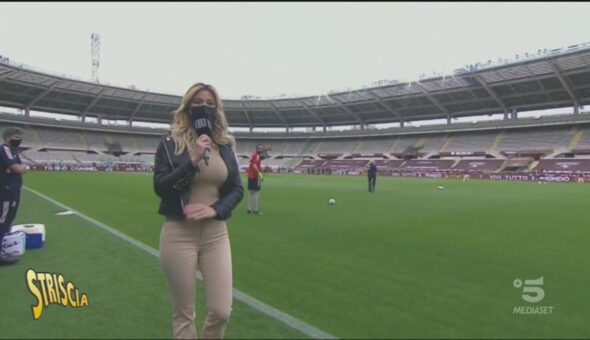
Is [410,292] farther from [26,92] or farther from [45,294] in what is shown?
[26,92]

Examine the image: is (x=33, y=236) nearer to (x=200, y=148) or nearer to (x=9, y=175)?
(x=9, y=175)

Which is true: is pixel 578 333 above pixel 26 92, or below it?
below

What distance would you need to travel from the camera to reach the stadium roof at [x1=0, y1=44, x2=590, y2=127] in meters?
46.6

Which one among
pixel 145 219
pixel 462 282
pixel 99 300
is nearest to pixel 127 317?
pixel 99 300

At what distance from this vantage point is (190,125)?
2836 millimetres

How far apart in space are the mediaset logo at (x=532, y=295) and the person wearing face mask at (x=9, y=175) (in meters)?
6.69

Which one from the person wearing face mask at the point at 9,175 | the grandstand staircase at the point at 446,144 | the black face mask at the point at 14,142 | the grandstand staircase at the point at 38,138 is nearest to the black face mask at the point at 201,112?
the person wearing face mask at the point at 9,175

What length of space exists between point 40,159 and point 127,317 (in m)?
68.5

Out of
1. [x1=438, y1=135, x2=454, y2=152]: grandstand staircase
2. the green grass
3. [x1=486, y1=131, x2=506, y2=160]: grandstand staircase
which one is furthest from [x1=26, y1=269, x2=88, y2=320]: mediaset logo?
[x1=438, y1=135, x2=454, y2=152]: grandstand staircase

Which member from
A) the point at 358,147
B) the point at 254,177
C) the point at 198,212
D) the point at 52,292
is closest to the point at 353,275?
the point at 198,212

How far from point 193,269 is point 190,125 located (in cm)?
104

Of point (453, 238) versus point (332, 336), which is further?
point (453, 238)

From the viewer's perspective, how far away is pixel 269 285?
472 cm

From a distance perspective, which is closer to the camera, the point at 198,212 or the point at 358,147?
the point at 198,212
